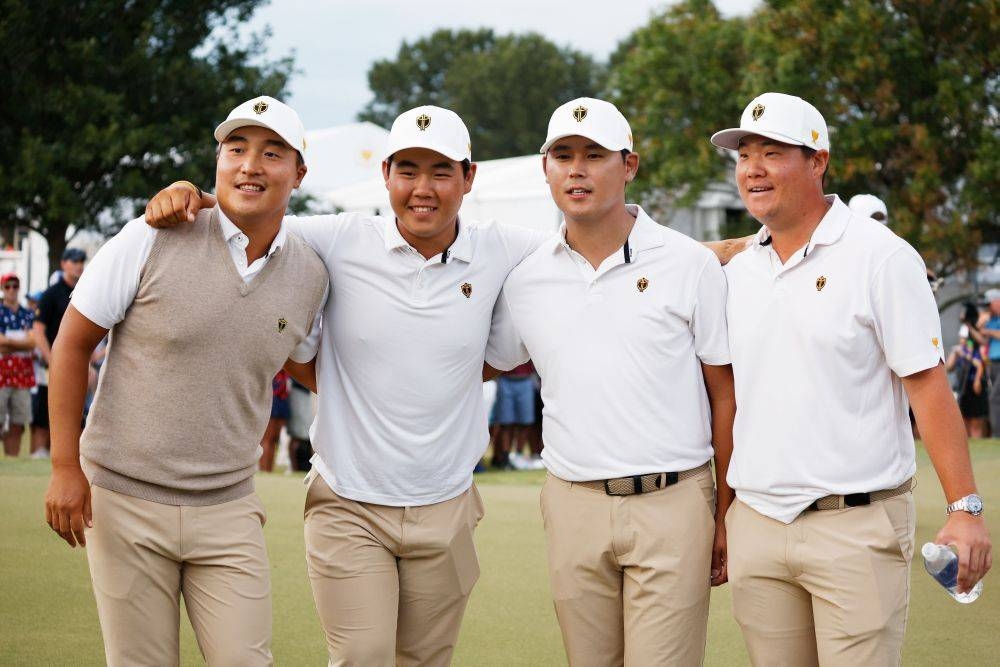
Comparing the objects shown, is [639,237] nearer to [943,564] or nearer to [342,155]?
[943,564]

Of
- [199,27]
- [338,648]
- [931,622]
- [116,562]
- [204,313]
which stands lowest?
[931,622]

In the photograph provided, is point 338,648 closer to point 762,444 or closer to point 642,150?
point 762,444

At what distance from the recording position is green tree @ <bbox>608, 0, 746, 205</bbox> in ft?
96.5

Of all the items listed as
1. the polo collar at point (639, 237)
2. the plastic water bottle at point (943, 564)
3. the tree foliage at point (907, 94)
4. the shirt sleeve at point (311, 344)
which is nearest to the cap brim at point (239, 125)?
the shirt sleeve at point (311, 344)

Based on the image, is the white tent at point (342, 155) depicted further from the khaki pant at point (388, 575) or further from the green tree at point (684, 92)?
the khaki pant at point (388, 575)

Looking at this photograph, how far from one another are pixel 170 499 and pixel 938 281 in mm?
8076

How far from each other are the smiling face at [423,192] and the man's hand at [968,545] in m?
2.13

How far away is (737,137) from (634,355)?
87 centimetres

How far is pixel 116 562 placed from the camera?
4.18 m

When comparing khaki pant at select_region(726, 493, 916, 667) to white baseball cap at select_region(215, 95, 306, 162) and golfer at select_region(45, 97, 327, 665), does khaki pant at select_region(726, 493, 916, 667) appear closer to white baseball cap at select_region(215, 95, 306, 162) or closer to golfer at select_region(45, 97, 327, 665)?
golfer at select_region(45, 97, 327, 665)

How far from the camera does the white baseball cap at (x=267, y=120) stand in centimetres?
436

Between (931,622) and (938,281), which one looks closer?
(931,622)

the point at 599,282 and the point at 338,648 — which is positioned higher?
the point at 599,282

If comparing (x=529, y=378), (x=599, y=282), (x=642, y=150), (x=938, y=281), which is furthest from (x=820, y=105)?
(x=599, y=282)
